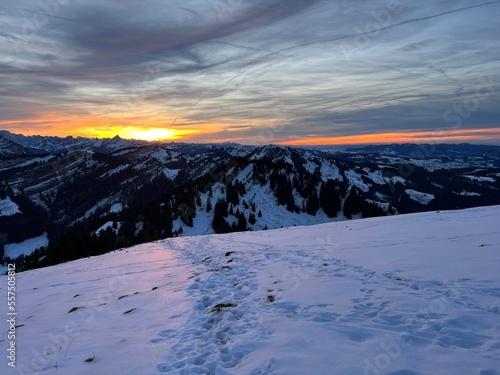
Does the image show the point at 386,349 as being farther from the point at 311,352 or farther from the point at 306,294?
the point at 306,294

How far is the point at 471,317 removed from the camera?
8.45m

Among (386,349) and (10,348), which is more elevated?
(386,349)

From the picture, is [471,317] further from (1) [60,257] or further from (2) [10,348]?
(1) [60,257]

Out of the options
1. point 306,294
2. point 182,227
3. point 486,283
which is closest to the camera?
point 486,283

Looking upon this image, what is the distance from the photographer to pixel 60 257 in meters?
83.6

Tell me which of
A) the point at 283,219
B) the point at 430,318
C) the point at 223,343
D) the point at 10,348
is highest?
the point at 430,318

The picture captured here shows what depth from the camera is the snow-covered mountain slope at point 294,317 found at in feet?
23.8

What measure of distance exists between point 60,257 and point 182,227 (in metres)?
46.3

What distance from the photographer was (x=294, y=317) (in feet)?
32.6

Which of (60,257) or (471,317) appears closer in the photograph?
(471,317)

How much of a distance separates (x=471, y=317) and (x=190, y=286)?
11.5 metres

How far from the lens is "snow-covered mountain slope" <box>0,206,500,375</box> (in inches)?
285

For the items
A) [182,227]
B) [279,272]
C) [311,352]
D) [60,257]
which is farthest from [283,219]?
[311,352]

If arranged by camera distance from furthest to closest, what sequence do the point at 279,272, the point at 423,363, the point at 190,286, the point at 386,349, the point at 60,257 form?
the point at 60,257, the point at 279,272, the point at 190,286, the point at 386,349, the point at 423,363
